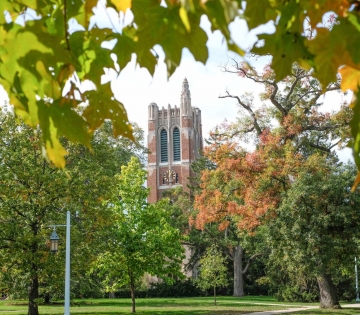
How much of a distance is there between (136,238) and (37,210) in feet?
22.6

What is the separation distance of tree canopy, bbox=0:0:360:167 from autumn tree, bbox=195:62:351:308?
19972mm

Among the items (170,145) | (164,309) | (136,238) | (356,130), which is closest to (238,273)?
(164,309)

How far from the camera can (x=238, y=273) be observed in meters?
47.8

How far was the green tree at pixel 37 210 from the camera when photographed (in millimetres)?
19766

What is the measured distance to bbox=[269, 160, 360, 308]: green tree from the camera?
21391 mm

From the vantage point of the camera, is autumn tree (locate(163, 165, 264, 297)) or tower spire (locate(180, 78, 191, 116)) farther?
tower spire (locate(180, 78, 191, 116))

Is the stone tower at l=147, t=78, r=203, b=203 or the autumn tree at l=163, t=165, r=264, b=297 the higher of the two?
the stone tower at l=147, t=78, r=203, b=203

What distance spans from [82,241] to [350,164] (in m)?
11.8

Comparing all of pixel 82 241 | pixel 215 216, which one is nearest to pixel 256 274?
pixel 215 216

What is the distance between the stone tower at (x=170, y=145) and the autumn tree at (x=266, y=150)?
4011cm

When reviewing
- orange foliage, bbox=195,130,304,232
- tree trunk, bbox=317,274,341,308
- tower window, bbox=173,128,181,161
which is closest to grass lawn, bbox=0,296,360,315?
tree trunk, bbox=317,274,341,308

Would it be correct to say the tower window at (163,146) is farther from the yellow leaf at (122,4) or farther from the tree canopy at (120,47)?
the yellow leaf at (122,4)

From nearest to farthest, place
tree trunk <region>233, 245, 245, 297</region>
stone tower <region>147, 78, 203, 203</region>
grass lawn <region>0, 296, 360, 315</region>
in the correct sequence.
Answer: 1. grass lawn <region>0, 296, 360, 315</region>
2. tree trunk <region>233, 245, 245, 297</region>
3. stone tower <region>147, 78, 203, 203</region>

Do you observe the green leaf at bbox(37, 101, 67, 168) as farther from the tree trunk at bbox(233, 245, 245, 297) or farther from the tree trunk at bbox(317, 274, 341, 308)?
the tree trunk at bbox(233, 245, 245, 297)
